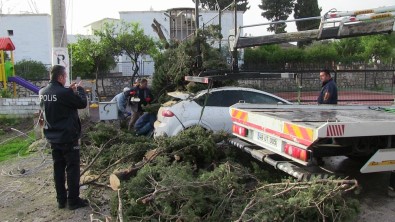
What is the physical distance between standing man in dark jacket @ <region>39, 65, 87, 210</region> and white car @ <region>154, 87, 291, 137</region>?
2.78m

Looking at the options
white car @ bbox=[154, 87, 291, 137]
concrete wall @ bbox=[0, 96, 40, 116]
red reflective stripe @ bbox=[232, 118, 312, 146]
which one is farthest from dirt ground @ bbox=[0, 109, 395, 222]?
concrete wall @ bbox=[0, 96, 40, 116]

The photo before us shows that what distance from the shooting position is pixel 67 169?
5473mm

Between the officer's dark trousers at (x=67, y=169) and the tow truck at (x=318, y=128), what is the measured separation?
8.27 ft

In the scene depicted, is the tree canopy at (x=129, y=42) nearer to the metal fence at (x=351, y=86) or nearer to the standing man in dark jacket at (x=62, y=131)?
the metal fence at (x=351, y=86)

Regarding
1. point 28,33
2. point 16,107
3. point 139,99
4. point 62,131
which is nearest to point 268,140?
point 62,131

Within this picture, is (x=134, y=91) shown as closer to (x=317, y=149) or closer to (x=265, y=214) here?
(x=317, y=149)

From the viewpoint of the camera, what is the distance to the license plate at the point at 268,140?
17.6 feet

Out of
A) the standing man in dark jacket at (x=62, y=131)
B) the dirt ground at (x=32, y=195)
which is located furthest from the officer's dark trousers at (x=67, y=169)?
the dirt ground at (x=32, y=195)

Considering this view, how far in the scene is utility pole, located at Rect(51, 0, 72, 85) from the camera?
9.41 m

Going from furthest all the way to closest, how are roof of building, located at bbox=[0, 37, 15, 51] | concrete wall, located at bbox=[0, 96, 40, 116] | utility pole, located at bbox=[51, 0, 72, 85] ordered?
roof of building, located at bbox=[0, 37, 15, 51]
concrete wall, located at bbox=[0, 96, 40, 116]
utility pole, located at bbox=[51, 0, 72, 85]

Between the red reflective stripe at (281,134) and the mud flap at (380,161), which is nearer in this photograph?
the red reflective stripe at (281,134)

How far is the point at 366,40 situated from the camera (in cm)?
3450

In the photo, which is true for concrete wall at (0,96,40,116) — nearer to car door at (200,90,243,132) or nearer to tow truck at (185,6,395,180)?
car door at (200,90,243,132)

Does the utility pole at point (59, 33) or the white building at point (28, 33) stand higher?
the white building at point (28, 33)
